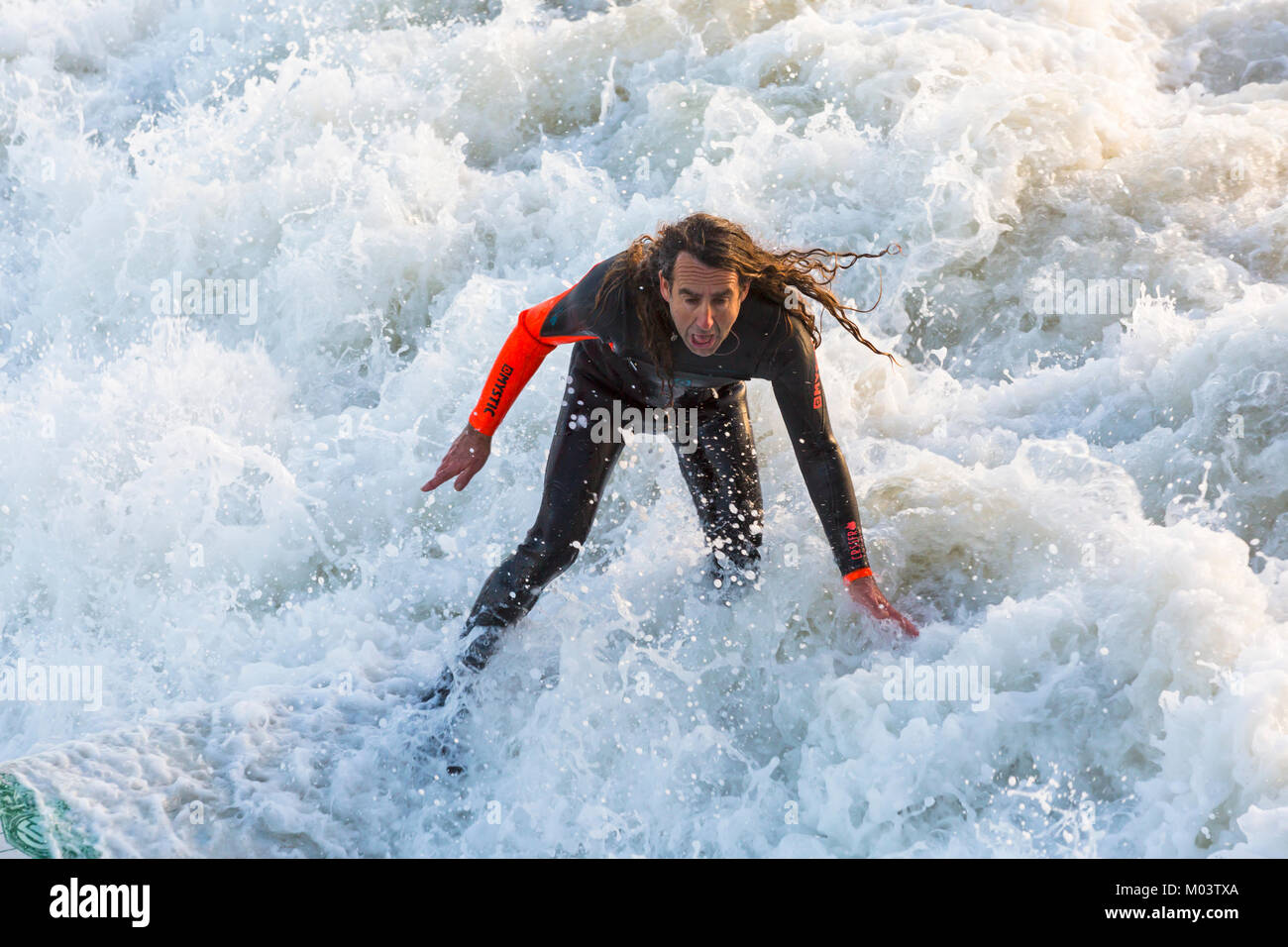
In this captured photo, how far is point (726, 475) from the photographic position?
152 inches

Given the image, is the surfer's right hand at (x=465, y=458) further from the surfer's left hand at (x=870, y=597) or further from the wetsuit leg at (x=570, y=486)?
the surfer's left hand at (x=870, y=597)

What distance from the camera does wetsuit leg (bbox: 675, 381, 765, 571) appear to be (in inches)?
147

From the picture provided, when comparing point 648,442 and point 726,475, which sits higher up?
point 726,475

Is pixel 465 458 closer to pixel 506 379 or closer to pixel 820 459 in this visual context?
pixel 506 379

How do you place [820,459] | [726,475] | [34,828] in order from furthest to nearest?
1. [726,475]
2. [820,459]
3. [34,828]

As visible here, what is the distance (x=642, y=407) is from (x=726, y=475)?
1.33 feet

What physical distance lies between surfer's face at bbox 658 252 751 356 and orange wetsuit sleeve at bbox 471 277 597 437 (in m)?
0.55

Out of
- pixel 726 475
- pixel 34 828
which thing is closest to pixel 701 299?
pixel 726 475

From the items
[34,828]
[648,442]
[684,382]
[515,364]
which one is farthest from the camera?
[648,442]

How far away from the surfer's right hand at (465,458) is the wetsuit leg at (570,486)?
228 millimetres

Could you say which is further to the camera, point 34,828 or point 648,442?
point 648,442

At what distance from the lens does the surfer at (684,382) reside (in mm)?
3107
